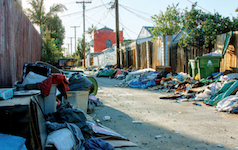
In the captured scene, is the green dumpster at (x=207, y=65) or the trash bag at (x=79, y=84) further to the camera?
the green dumpster at (x=207, y=65)

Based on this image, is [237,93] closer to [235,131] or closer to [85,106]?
[235,131]

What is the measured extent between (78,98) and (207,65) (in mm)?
6355

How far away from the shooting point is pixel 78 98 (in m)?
4.91

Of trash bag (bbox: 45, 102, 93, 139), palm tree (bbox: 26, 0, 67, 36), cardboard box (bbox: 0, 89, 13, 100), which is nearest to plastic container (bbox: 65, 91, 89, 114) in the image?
trash bag (bbox: 45, 102, 93, 139)

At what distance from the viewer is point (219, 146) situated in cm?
324

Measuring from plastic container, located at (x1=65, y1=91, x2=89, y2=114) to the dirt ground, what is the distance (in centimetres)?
45

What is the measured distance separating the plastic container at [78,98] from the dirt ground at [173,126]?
45 centimetres

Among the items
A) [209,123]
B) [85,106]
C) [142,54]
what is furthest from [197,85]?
[142,54]

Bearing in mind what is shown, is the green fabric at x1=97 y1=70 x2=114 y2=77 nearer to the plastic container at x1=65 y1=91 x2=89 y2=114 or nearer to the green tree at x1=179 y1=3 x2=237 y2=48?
the green tree at x1=179 y1=3 x2=237 y2=48

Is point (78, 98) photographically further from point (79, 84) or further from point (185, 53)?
point (185, 53)

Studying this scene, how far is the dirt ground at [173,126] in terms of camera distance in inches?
134

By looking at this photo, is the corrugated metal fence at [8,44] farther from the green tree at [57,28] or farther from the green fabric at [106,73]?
the green tree at [57,28]

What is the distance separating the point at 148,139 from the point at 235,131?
1.66 metres

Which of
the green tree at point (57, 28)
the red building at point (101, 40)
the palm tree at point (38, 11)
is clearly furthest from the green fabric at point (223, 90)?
the red building at point (101, 40)
